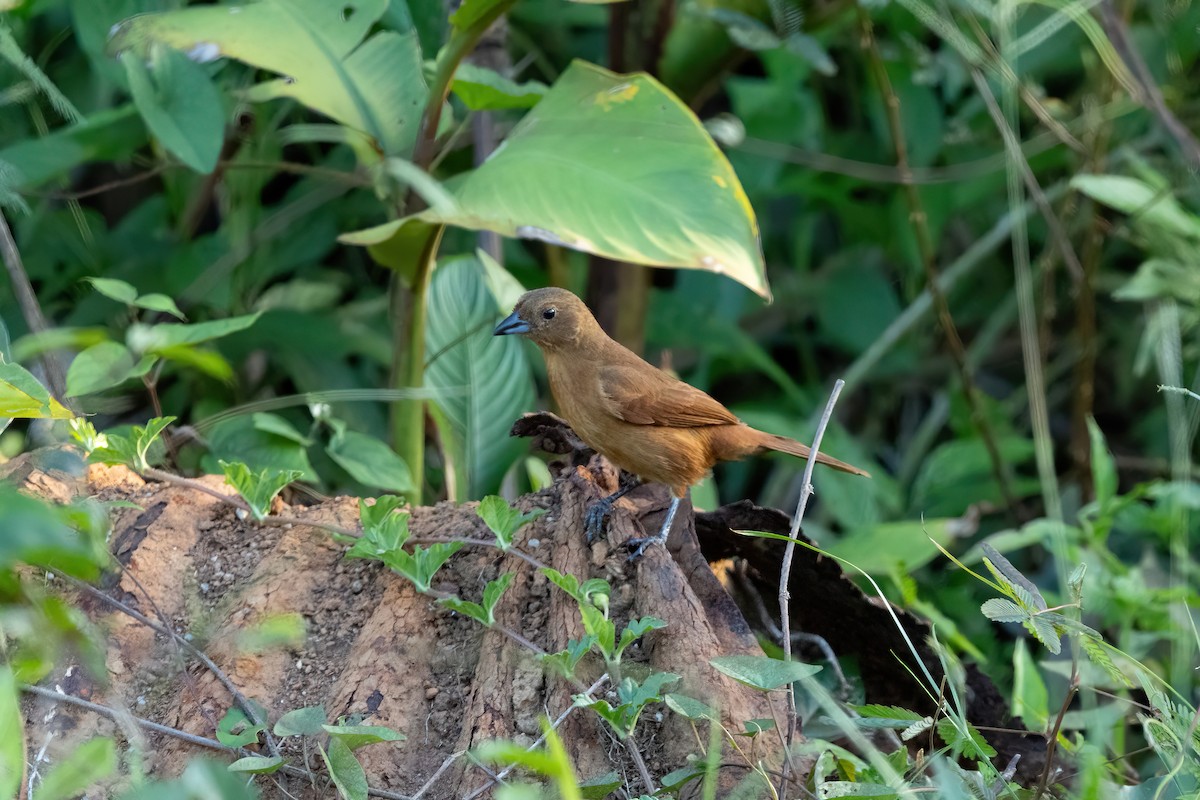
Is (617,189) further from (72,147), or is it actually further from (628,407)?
(72,147)

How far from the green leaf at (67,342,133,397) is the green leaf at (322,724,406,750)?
110 cm

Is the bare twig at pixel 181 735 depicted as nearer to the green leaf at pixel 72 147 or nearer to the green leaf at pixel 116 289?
the green leaf at pixel 116 289

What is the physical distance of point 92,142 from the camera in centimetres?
364

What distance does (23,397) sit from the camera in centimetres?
191

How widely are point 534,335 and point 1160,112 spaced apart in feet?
7.03

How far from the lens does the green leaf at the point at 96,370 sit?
2.57 metres

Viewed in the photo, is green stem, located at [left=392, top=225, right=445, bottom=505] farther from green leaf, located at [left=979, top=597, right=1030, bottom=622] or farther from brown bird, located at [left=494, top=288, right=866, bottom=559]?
green leaf, located at [left=979, top=597, right=1030, bottom=622]

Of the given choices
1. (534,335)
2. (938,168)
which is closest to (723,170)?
(534,335)

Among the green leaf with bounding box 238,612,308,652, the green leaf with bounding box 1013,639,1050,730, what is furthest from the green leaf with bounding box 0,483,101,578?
the green leaf with bounding box 1013,639,1050,730

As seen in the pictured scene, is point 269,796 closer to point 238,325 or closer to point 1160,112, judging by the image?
point 238,325

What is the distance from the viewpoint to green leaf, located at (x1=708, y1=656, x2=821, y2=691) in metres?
1.87

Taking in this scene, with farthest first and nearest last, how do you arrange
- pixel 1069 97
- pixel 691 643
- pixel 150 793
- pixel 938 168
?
1. pixel 1069 97
2. pixel 938 168
3. pixel 691 643
4. pixel 150 793

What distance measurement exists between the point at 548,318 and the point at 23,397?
63.1 inches

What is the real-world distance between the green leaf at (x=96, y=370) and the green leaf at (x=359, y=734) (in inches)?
43.4
